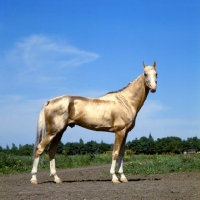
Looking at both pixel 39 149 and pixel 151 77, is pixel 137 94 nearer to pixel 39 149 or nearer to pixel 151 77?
pixel 151 77

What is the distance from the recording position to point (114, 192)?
299 inches

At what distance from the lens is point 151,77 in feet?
31.8

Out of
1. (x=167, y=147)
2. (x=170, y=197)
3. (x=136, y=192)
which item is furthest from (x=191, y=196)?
(x=167, y=147)

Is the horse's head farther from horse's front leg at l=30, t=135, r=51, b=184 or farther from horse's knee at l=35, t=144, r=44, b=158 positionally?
horse's knee at l=35, t=144, r=44, b=158

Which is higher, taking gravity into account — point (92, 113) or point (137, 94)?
point (137, 94)

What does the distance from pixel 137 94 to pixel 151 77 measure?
2.33ft

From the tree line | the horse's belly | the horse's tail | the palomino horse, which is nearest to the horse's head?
the palomino horse

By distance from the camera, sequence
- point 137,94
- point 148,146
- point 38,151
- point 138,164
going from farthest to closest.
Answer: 1. point 148,146
2. point 138,164
3. point 137,94
4. point 38,151

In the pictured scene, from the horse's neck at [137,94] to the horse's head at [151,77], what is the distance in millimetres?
322

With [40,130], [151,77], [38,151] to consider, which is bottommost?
[38,151]

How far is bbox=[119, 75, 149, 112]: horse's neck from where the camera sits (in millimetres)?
10156

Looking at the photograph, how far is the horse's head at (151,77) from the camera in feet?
31.5

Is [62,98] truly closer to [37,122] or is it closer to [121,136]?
[37,122]

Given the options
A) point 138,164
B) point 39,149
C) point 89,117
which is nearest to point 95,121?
point 89,117
